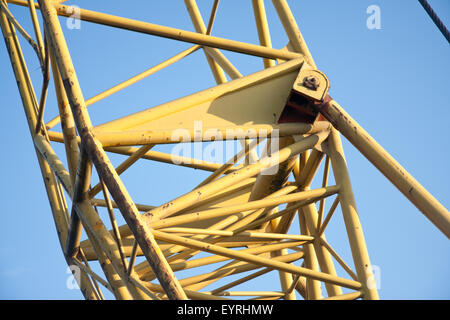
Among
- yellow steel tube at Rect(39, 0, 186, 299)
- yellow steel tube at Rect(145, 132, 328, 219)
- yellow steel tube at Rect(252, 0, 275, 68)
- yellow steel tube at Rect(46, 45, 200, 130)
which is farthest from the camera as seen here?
yellow steel tube at Rect(252, 0, 275, 68)

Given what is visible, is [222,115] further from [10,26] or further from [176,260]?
[10,26]

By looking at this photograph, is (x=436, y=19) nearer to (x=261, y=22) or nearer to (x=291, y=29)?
(x=291, y=29)

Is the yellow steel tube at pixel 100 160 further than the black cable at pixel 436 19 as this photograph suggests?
No

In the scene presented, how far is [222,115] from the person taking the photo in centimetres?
988

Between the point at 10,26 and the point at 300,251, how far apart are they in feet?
24.0

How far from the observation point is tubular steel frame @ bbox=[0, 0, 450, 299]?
8.62 meters

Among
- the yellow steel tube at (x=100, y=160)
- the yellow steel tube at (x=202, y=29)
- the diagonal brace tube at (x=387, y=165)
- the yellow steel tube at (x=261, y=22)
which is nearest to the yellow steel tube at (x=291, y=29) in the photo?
the yellow steel tube at (x=261, y=22)

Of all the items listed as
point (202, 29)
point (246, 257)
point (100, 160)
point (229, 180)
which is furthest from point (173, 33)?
point (202, 29)

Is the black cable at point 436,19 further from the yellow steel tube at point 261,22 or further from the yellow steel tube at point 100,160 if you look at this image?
the yellow steel tube at point 100,160

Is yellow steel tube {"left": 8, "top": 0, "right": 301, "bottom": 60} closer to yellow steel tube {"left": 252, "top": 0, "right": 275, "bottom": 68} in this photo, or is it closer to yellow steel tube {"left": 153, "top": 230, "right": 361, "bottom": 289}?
yellow steel tube {"left": 252, "top": 0, "right": 275, "bottom": 68}

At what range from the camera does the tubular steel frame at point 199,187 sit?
862cm

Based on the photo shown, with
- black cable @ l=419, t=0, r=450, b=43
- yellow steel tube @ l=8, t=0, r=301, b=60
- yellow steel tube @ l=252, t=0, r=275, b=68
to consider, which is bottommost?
black cable @ l=419, t=0, r=450, b=43

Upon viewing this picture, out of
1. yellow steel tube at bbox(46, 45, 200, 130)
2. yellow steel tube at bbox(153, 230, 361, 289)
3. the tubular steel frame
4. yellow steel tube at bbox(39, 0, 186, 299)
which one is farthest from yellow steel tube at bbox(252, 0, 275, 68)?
yellow steel tube at bbox(153, 230, 361, 289)
